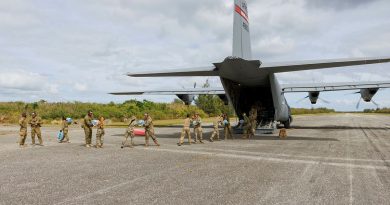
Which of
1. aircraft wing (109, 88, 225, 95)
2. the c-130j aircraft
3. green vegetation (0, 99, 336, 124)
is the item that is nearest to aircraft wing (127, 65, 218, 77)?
the c-130j aircraft

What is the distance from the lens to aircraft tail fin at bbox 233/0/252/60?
17.7 meters

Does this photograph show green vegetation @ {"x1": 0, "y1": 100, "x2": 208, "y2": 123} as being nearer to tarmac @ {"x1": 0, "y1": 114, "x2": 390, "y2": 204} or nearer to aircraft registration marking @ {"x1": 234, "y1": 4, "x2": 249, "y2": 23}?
aircraft registration marking @ {"x1": 234, "y1": 4, "x2": 249, "y2": 23}

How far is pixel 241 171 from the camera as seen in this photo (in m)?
9.32

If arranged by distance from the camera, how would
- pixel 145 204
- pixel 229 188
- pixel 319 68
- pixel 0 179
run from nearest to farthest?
pixel 145 204, pixel 229 188, pixel 0 179, pixel 319 68

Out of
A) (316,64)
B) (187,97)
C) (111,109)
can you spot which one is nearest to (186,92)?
(187,97)

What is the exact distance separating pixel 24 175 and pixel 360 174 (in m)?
9.02

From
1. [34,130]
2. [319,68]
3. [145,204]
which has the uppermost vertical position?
[319,68]

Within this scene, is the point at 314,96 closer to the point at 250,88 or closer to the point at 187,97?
the point at 250,88

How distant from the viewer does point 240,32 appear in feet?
59.8

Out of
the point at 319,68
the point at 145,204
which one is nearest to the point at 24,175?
the point at 145,204

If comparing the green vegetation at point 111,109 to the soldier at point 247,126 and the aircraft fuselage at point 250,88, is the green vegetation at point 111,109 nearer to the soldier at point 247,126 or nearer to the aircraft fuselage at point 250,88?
the aircraft fuselage at point 250,88

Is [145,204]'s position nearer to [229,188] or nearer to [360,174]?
[229,188]

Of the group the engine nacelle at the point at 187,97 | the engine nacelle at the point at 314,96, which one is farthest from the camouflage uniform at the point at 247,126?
the engine nacelle at the point at 187,97

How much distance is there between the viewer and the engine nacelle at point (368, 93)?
86.6ft
